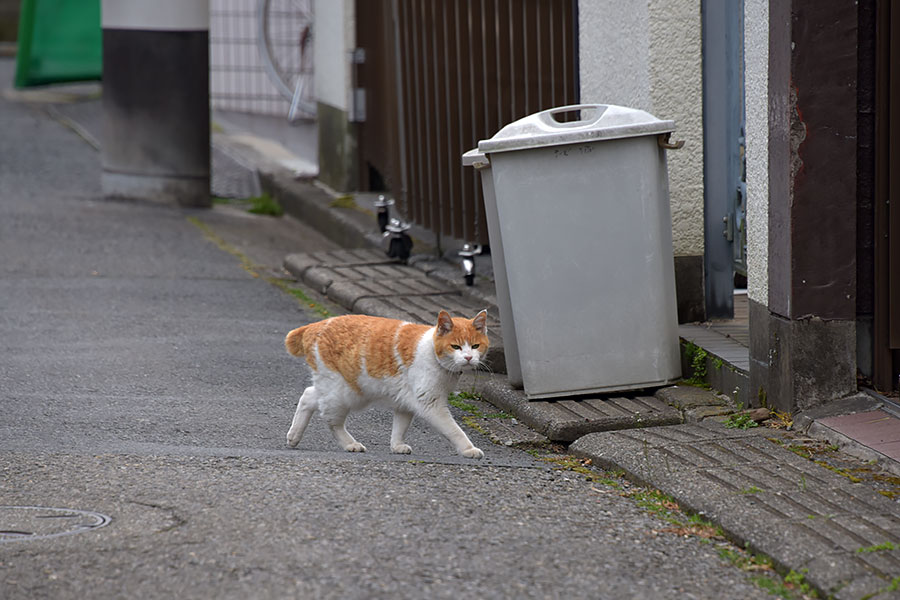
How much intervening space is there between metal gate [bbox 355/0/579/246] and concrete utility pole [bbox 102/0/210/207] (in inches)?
67.1

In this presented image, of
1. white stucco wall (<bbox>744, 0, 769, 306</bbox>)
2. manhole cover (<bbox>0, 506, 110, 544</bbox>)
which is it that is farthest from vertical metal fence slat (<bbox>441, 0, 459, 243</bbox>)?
manhole cover (<bbox>0, 506, 110, 544</bbox>)

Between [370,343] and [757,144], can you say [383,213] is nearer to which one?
[757,144]

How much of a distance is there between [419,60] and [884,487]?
6.39 meters

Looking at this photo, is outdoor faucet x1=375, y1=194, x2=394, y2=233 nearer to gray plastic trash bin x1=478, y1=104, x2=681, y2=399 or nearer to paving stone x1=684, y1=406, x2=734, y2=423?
gray plastic trash bin x1=478, y1=104, x2=681, y2=399

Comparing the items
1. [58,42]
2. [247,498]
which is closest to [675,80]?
[247,498]

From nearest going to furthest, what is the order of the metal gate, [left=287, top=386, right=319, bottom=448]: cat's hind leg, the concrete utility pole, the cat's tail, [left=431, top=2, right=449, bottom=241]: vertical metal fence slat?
[left=287, top=386, right=319, bottom=448]: cat's hind leg, the cat's tail, the metal gate, [left=431, top=2, right=449, bottom=241]: vertical metal fence slat, the concrete utility pole

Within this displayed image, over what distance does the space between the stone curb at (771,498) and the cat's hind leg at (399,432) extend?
2.24ft

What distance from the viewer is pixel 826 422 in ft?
16.8

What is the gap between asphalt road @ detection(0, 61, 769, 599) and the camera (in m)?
3.69

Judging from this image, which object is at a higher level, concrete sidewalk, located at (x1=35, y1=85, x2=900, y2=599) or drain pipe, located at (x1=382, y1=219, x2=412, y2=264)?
drain pipe, located at (x1=382, y1=219, x2=412, y2=264)

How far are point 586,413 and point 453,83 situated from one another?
14.3ft

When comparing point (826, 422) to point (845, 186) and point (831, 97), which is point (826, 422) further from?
point (831, 97)

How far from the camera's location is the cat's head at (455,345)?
501 centimetres

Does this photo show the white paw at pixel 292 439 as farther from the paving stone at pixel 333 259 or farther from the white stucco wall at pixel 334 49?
the white stucco wall at pixel 334 49
